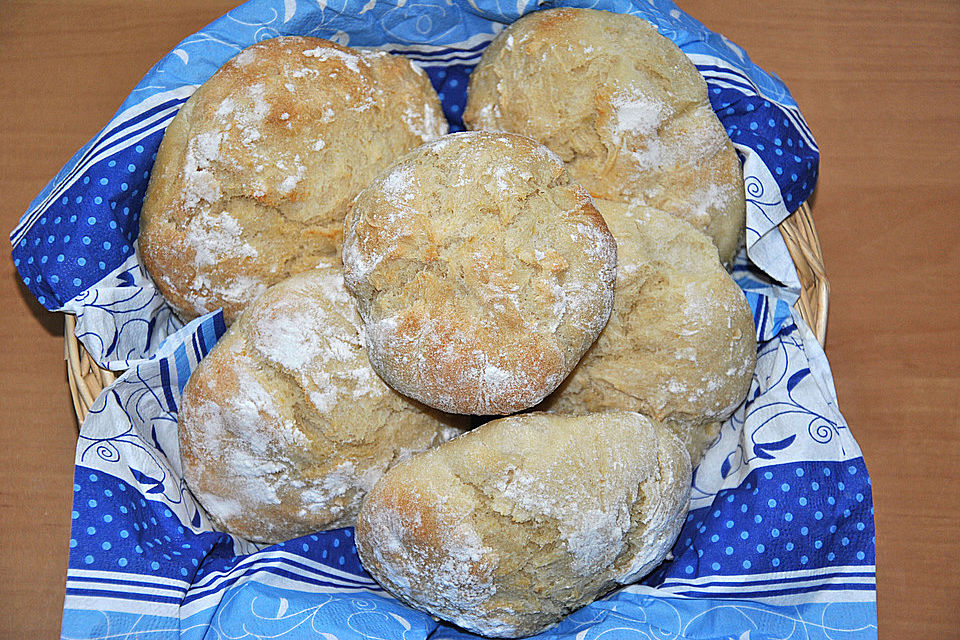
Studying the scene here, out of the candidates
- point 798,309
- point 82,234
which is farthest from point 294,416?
point 798,309

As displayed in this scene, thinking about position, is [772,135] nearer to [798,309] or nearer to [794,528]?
[798,309]

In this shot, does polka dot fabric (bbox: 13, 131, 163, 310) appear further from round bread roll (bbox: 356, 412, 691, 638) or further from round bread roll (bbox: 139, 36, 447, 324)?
round bread roll (bbox: 356, 412, 691, 638)

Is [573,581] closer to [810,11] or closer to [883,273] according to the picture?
[883,273]

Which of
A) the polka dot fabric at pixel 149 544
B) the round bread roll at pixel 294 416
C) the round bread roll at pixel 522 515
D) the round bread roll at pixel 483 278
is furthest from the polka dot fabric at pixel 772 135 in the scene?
the polka dot fabric at pixel 149 544

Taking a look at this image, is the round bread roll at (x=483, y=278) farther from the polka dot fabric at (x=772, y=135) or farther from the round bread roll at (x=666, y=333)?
the polka dot fabric at (x=772, y=135)

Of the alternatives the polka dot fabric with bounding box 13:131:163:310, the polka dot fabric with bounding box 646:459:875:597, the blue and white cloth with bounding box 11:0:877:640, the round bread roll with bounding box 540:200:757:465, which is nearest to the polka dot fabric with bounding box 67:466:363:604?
the blue and white cloth with bounding box 11:0:877:640
